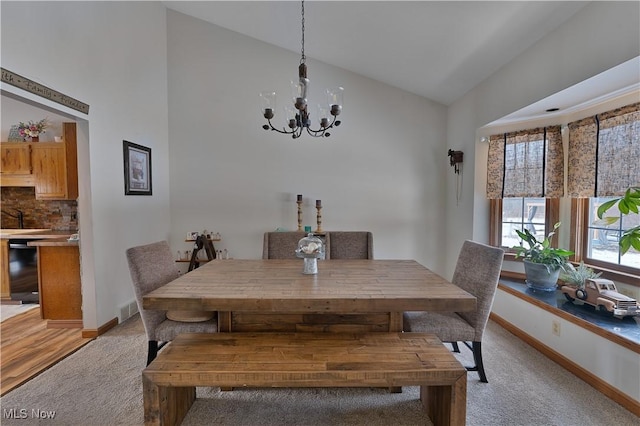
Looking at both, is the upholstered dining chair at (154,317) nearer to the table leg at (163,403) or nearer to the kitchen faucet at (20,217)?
the table leg at (163,403)

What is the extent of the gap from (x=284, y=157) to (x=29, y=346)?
326 centimetres

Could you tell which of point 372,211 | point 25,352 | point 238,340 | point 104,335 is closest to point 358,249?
point 372,211

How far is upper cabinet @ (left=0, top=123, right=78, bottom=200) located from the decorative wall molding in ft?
3.48


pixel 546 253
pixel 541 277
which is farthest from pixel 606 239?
pixel 541 277

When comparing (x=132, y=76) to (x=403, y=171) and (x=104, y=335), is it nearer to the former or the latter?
(x=104, y=335)

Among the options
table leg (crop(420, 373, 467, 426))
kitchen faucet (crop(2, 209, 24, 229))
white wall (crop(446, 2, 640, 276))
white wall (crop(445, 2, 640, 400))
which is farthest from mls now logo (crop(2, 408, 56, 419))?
white wall (crop(446, 2, 640, 276))

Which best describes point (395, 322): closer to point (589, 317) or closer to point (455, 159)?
point (589, 317)

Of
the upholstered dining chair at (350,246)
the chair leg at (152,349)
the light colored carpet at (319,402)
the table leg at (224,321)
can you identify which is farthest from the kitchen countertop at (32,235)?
the upholstered dining chair at (350,246)

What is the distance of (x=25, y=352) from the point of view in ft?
8.38

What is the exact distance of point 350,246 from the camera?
313 centimetres

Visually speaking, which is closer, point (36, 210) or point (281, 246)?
point (281, 246)

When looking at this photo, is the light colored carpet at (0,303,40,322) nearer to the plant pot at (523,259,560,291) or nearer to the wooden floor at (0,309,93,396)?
the wooden floor at (0,309,93,396)

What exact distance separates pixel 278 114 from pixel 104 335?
3239 mm

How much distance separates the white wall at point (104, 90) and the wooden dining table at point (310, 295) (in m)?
1.36
